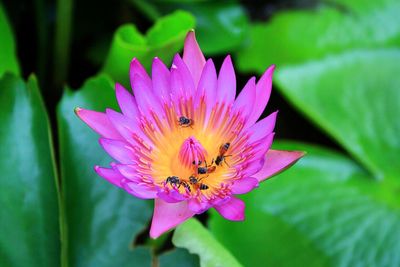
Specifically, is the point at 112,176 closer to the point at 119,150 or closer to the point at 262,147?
the point at 119,150

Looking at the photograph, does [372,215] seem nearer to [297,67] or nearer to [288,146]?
[288,146]

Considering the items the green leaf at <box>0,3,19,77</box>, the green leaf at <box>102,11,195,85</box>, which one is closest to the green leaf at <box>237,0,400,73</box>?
the green leaf at <box>102,11,195,85</box>

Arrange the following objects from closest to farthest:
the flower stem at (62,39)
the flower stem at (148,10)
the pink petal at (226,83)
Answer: the pink petal at (226,83), the flower stem at (62,39), the flower stem at (148,10)

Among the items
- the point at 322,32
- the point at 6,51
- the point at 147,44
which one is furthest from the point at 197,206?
the point at 322,32

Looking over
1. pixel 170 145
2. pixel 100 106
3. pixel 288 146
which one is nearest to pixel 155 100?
pixel 170 145

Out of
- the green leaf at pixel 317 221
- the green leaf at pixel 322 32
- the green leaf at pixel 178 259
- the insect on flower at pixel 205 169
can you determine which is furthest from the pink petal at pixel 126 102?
the green leaf at pixel 322 32

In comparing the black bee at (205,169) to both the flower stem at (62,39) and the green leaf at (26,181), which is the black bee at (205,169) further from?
the flower stem at (62,39)

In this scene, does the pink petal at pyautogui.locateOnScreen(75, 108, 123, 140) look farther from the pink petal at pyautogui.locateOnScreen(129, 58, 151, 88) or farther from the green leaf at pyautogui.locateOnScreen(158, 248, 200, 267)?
the green leaf at pyautogui.locateOnScreen(158, 248, 200, 267)

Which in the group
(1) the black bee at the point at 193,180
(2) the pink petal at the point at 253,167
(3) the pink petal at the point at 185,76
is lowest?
(1) the black bee at the point at 193,180
